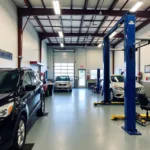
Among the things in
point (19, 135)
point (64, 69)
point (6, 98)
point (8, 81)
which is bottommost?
point (19, 135)

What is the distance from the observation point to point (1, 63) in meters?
6.91

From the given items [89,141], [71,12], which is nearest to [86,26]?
[71,12]

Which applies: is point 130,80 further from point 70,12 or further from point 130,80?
point 70,12

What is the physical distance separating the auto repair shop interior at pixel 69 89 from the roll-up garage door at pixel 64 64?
5243mm

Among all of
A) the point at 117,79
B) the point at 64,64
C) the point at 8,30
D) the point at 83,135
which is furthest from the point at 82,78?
the point at 83,135

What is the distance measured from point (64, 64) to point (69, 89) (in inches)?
255

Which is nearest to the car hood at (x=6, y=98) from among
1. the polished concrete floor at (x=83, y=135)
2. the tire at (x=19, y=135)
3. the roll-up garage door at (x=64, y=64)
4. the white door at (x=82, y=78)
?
the tire at (x=19, y=135)

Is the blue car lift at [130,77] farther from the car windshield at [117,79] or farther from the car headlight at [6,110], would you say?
the car windshield at [117,79]

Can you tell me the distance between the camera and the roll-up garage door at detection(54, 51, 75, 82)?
20.8m

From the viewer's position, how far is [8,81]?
369 cm

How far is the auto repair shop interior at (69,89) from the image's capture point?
3.43 m

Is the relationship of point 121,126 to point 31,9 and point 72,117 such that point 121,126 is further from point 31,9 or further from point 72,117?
point 31,9

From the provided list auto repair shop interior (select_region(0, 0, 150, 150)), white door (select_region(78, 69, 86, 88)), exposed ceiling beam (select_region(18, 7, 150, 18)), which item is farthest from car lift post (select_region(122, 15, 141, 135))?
white door (select_region(78, 69, 86, 88))

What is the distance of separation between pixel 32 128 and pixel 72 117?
1583 mm
